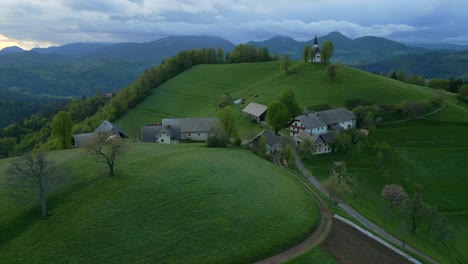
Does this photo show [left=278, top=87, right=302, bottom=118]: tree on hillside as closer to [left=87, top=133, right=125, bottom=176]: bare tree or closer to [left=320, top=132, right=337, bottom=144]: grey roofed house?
[left=320, top=132, right=337, bottom=144]: grey roofed house

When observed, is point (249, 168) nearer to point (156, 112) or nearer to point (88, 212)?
point (88, 212)

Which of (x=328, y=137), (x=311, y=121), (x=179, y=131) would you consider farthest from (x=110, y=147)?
(x=311, y=121)

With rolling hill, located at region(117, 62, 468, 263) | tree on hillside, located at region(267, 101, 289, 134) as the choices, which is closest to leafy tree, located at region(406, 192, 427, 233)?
rolling hill, located at region(117, 62, 468, 263)

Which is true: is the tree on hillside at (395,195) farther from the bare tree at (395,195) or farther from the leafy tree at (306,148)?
the leafy tree at (306,148)

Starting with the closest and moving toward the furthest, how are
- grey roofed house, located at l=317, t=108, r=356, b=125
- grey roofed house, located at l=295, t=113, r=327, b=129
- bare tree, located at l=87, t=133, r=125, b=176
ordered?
bare tree, located at l=87, t=133, r=125, b=176 < grey roofed house, located at l=295, t=113, r=327, b=129 < grey roofed house, located at l=317, t=108, r=356, b=125

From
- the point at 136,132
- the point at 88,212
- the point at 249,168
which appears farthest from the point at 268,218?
the point at 136,132

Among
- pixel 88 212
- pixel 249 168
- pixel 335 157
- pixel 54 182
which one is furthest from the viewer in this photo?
pixel 335 157

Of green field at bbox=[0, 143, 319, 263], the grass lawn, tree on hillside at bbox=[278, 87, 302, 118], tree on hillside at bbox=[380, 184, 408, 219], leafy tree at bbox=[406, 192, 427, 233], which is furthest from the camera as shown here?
tree on hillside at bbox=[278, 87, 302, 118]
